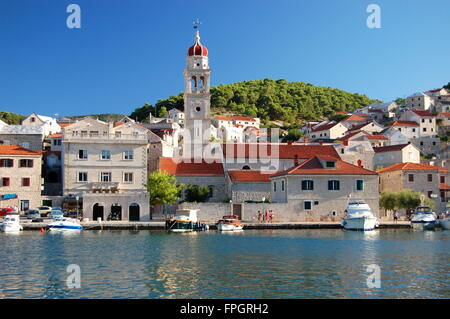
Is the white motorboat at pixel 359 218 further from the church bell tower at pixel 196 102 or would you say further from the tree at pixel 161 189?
the church bell tower at pixel 196 102

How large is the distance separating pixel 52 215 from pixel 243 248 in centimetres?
2470

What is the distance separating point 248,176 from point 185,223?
47.0 feet

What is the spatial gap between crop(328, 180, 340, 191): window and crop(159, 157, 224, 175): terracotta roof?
1345 centimetres

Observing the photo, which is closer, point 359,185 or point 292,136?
point 359,185

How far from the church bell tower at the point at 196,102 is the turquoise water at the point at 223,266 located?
29296 mm

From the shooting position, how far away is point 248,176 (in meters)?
65.6

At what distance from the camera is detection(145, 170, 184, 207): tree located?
204 feet

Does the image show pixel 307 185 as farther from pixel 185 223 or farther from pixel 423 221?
pixel 185 223

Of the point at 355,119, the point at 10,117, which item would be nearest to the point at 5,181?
the point at 10,117

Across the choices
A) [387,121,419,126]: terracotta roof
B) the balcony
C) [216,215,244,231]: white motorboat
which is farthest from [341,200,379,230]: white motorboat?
[387,121,419,126]: terracotta roof

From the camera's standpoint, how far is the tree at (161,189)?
62.3 m

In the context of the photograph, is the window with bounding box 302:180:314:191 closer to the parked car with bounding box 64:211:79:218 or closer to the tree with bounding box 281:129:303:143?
the parked car with bounding box 64:211:79:218

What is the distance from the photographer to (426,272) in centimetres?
2784

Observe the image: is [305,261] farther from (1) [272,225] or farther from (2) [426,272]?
(1) [272,225]
